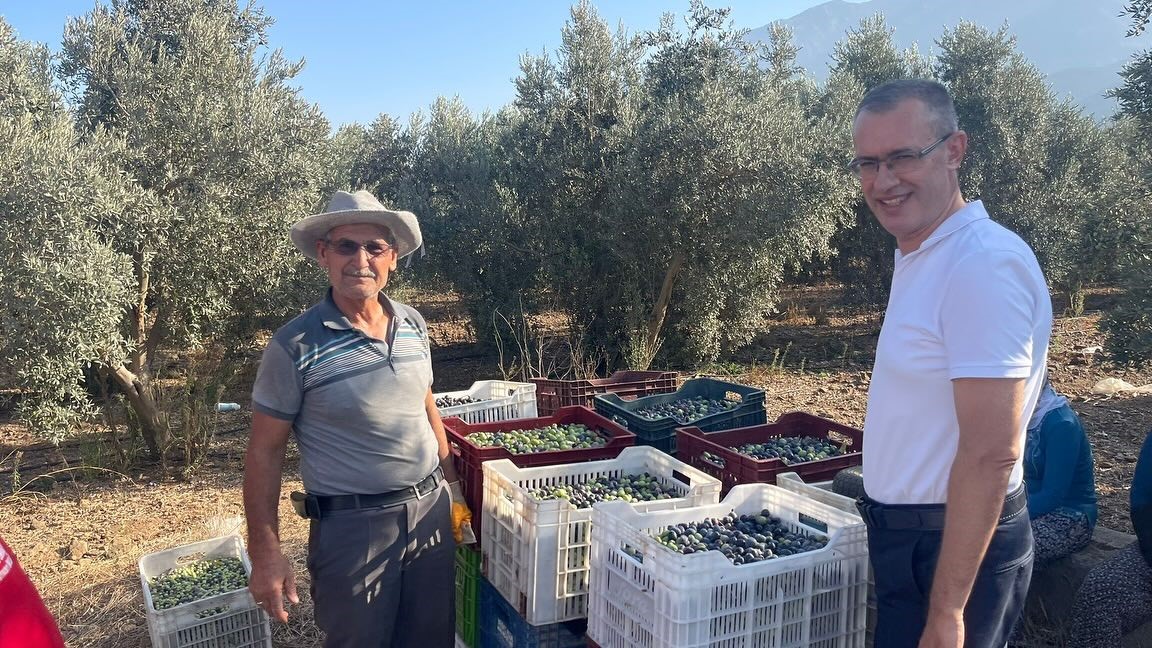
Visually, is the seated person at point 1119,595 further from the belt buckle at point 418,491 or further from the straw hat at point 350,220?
the straw hat at point 350,220

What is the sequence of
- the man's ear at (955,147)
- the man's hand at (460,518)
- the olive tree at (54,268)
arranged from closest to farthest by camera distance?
the man's ear at (955,147) → the man's hand at (460,518) → the olive tree at (54,268)

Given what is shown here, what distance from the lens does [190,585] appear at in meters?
4.05

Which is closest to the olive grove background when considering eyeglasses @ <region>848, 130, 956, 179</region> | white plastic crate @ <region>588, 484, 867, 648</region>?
white plastic crate @ <region>588, 484, 867, 648</region>

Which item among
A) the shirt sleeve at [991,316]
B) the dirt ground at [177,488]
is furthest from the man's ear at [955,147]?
the dirt ground at [177,488]

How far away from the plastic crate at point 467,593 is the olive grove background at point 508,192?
3.96 meters

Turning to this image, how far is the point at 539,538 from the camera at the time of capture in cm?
303

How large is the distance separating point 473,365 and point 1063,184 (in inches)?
411

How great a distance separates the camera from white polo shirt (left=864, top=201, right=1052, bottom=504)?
1783 mm

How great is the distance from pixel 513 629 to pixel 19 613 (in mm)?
1900

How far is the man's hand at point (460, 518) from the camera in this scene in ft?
11.1

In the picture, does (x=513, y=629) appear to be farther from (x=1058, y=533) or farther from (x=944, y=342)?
(x=1058, y=533)

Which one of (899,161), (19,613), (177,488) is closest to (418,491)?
(19,613)

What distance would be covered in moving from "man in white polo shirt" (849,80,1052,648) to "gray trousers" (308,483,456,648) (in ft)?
5.41

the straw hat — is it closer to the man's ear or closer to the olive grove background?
the man's ear
